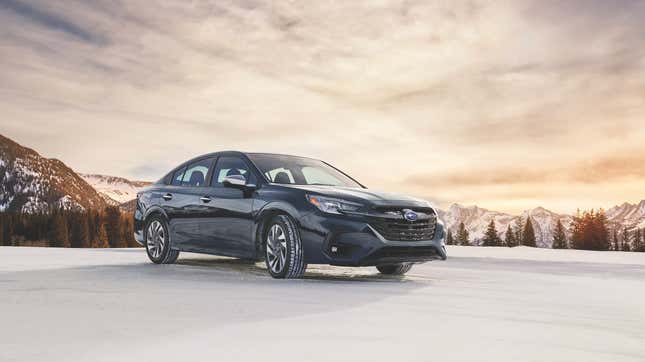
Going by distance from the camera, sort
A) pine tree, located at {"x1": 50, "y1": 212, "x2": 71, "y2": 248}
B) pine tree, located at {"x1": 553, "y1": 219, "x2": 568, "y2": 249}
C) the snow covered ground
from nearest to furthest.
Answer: the snow covered ground < pine tree, located at {"x1": 553, "y1": 219, "x2": 568, "y2": 249} < pine tree, located at {"x1": 50, "y1": 212, "x2": 71, "y2": 248}

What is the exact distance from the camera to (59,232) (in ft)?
479

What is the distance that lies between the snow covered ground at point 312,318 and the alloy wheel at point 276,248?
0.20 meters

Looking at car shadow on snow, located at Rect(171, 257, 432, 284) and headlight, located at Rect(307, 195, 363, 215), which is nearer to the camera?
headlight, located at Rect(307, 195, 363, 215)

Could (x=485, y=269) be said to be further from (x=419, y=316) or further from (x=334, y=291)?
(x=419, y=316)

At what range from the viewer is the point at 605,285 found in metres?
8.49

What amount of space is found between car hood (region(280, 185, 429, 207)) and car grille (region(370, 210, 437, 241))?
16 cm

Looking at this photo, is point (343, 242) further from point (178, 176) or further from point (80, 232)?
point (80, 232)

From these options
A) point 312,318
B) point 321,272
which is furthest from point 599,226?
point 312,318

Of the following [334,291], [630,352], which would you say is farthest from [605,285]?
[630,352]

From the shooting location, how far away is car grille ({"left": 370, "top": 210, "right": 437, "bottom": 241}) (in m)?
7.84

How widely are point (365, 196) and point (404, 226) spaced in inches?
23.8

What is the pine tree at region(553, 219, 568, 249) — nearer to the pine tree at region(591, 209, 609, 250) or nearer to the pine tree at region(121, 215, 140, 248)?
the pine tree at region(591, 209, 609, 250)

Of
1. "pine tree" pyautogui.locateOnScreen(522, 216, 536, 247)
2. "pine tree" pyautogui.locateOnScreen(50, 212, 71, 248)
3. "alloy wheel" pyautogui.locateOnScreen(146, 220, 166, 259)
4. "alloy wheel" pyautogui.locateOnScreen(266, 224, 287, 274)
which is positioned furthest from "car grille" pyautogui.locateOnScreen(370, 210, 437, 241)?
"pine tree" pyautogui.locateOnScreen(50, 212, 71, 248)

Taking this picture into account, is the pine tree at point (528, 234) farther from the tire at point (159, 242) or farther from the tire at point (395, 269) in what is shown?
the tire at point (159, 242)
